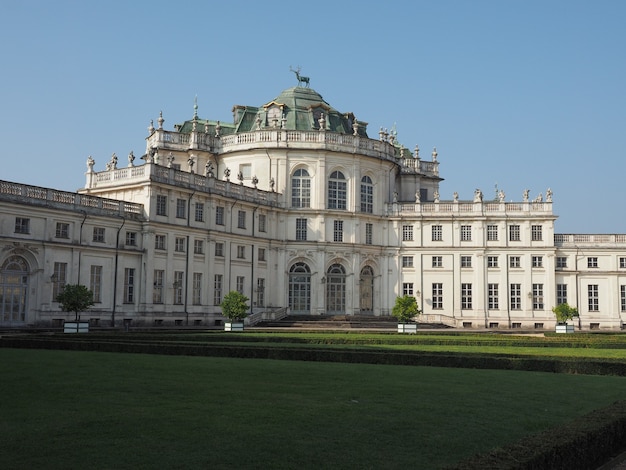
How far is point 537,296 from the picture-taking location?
214 ft

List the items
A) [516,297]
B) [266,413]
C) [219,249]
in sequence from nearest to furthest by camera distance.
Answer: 1. [266,413]
2. [219,249]
3. [516,297]

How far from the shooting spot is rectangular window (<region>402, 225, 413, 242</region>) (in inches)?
2662

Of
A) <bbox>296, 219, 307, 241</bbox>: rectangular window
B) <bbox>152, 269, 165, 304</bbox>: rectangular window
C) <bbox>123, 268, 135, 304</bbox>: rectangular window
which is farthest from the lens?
<bbox>296, 219, 307, 241</bbox>: rectangular window

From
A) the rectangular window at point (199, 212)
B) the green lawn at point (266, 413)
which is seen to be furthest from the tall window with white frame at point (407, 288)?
the green lawn at point (266, 413)

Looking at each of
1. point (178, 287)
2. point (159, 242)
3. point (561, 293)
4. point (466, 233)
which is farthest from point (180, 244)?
point (561, 293)

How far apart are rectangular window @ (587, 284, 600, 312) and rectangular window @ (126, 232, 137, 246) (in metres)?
40.7

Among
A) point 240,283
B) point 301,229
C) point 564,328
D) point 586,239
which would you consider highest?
point 301,229

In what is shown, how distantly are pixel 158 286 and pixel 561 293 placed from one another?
36.5 meters

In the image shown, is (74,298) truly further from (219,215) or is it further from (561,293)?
(561,293)

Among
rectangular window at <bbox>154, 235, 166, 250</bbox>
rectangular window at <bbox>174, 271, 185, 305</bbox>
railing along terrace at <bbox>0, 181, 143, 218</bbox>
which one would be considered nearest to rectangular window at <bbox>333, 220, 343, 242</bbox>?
rectangular window at <bbox>174, 271, 185, 305</bbox>

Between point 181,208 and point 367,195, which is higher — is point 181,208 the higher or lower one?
the lower one

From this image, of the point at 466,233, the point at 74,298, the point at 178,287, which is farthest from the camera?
the point at 466,233

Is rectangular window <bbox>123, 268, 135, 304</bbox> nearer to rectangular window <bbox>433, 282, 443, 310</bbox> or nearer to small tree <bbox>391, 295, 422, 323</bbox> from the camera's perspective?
small tree <bbox>391, 295, 422, 323</bbox>

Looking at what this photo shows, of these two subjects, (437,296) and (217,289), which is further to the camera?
(437,296)
